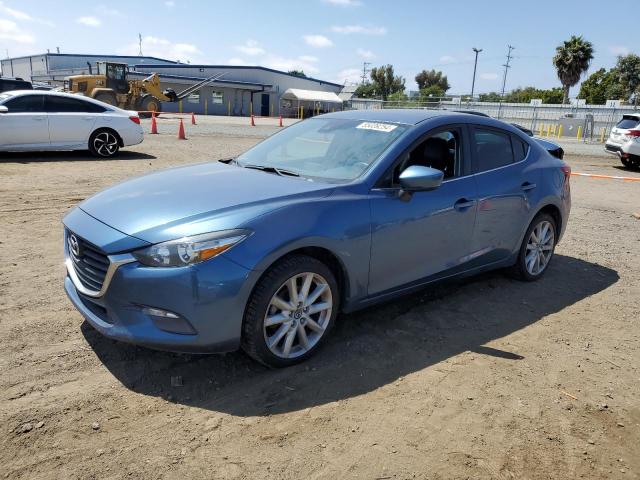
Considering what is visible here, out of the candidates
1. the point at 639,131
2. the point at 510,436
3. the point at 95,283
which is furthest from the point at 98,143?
the point at 639,131

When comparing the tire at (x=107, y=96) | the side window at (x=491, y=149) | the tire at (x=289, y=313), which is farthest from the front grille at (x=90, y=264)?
the tire at (x=107, y=96)

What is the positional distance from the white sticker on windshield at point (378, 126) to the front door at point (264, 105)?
184 feet

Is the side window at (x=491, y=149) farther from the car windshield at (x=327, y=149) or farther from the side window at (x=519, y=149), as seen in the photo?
the car windshield at (x=327, y=149)

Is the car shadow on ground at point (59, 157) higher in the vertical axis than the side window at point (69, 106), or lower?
lower

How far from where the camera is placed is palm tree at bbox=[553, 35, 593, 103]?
53.1 m

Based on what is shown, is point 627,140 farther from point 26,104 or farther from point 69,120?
point 26,104

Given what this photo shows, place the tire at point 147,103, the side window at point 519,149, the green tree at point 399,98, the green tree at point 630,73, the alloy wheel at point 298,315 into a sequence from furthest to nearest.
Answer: the green tree at point 630,73 → the green tree at point 399,98 → the tire at point 147,103 → the side window at point 519,149 → the alloy wheel at point 298,315

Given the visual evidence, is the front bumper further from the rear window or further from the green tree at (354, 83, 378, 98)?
the green tree at (354, 83, 378, 98)

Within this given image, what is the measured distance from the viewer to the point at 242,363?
338 cm

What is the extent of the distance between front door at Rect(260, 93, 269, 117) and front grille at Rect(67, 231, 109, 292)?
188ft

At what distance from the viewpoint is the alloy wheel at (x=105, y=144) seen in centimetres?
1172

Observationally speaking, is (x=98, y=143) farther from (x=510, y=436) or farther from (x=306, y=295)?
(x=510, y=436)

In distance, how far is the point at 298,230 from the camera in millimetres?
3141

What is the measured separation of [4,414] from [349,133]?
3013mm
